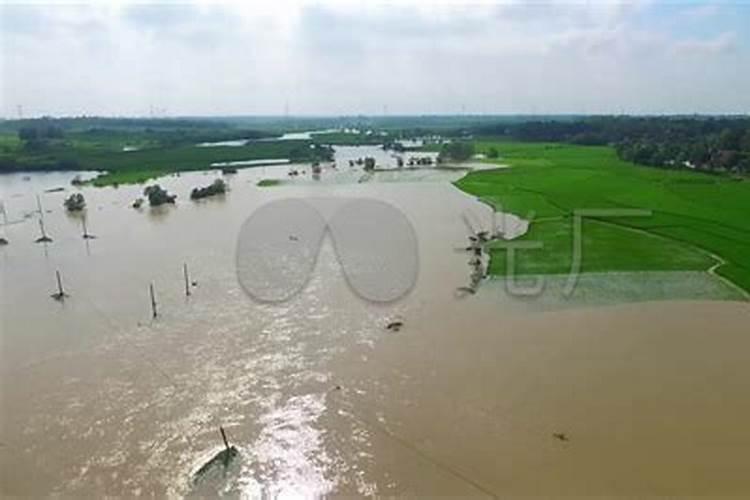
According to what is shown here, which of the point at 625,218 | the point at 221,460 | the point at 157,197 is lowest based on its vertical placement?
the point at 221,460

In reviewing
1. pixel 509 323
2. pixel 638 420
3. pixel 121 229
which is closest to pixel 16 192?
pixel 121 229

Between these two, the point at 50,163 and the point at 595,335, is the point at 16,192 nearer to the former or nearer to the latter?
the point at 50,163

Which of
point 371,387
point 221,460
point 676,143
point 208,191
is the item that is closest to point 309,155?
point 208,191

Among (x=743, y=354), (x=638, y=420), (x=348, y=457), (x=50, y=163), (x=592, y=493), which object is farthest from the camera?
(x=50, y=163)

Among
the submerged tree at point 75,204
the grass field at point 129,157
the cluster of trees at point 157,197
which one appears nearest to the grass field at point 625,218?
the cluster of trees at point 157,197

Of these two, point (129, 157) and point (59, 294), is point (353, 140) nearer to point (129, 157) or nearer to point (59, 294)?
point (129, 157)

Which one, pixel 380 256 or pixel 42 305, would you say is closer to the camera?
pixel 42 305
